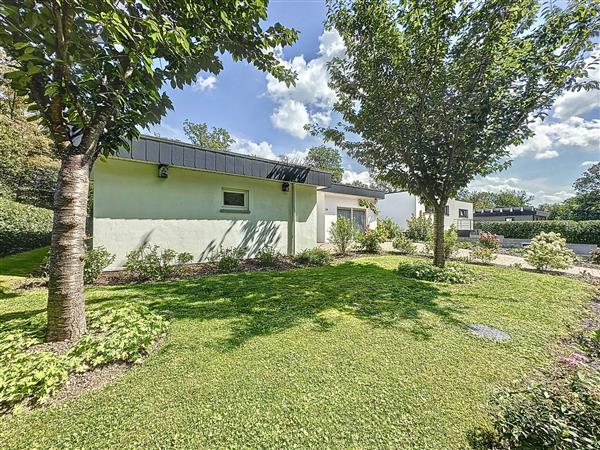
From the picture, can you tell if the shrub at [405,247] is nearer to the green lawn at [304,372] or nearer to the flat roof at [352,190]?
the flat roof at [352,190]

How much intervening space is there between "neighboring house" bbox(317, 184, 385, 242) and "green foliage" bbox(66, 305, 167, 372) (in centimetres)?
1203

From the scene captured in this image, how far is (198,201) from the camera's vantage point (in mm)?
7203

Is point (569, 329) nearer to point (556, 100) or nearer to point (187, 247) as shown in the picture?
point (556, 100)

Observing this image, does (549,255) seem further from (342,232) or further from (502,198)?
(502,198)

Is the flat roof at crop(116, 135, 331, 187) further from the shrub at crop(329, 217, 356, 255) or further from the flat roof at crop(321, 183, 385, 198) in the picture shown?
the flat roof at crop(321, 183, 385, 198)

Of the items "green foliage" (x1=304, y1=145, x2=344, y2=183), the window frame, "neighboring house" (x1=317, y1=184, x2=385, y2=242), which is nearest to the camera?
the window frame

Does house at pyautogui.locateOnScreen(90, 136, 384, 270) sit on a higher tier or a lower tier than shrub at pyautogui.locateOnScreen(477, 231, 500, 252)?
higher

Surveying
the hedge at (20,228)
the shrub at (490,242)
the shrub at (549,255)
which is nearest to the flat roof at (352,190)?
the shrub at (490,242)

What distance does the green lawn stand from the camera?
1679mm

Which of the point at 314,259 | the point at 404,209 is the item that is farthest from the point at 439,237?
the point at 404,209

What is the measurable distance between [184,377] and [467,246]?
1307 centimetres

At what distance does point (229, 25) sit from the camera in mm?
2783

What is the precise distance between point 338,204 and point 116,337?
14.1 metres

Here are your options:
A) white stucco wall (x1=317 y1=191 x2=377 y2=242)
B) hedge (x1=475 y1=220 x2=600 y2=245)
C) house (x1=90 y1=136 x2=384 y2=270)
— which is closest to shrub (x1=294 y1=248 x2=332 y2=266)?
house (x1=90 y1=136 x2=384 y2=270)
